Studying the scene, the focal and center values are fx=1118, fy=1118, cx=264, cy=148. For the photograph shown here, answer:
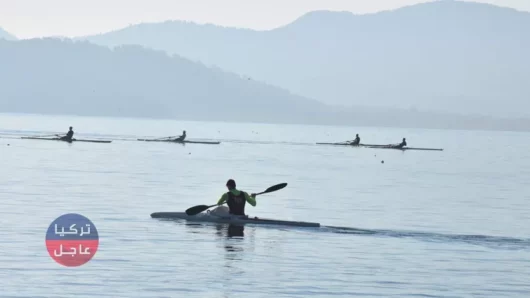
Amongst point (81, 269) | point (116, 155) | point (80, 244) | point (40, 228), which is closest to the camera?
point (81, 269)

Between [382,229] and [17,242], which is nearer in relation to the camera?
[17,242]

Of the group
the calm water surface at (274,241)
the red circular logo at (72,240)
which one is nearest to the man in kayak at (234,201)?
the calm water surface at (274,241)

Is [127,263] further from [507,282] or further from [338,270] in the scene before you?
[507,282]

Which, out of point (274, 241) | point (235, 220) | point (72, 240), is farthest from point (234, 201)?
point (72, 240)

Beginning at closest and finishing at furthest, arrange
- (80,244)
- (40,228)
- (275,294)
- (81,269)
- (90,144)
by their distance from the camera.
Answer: (275,294)
(81,269)
(80,244)
(40,228)
(90,144)

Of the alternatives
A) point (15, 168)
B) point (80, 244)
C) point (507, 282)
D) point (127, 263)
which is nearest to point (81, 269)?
point (127, 263)

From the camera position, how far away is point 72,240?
3697cm

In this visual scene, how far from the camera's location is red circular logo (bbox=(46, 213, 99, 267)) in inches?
1312

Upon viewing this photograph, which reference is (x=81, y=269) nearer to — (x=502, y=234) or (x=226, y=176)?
(x=502, y=234)

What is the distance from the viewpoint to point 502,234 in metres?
46.3

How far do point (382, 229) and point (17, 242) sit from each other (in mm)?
15170

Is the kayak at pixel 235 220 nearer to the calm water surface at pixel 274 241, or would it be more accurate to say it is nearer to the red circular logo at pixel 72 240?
the calm water surface at pixel 274 241

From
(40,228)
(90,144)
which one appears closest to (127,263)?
(40,228)

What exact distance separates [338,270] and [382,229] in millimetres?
11409
